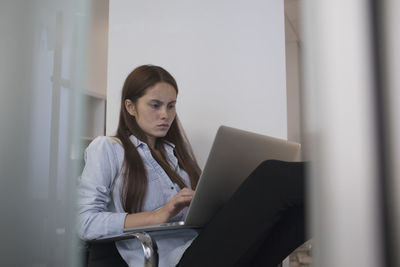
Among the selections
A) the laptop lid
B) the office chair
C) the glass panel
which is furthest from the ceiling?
the glass panel

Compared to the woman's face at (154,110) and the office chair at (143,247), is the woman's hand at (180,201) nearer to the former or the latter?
the office chair at (143,247)

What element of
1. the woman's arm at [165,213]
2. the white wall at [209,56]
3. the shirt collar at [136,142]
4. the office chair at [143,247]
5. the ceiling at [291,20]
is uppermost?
the ceiling at [291,20]

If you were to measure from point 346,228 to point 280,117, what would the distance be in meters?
1.59

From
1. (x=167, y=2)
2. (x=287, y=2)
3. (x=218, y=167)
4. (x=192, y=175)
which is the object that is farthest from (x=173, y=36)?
(x=287, y=2)

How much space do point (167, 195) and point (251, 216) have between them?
598 millimetres

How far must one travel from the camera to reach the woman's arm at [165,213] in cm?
106

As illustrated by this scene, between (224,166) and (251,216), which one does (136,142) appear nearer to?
(224,166)

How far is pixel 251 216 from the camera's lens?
85cm

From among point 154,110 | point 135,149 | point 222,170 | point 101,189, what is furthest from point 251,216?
point 154,110

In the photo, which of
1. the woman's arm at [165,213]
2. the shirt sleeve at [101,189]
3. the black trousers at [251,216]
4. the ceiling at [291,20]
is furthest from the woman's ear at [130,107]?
the ceiling at [291,20]

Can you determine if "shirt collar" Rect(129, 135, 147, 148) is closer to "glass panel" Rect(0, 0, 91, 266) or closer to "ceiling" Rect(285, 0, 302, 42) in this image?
"glass panel" Rect(0, 0, 91, 266)

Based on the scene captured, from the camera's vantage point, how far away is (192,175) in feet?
5.15

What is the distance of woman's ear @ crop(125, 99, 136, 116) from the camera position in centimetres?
156

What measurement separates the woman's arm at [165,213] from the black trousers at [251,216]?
17 cm
